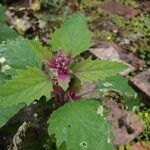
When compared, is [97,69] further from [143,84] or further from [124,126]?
[143,84]

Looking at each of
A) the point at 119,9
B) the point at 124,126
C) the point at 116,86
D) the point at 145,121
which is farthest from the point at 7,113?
the point at 119,9

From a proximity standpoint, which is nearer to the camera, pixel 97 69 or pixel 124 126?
pixel 97 69

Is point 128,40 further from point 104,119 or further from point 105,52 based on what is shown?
point 104,119

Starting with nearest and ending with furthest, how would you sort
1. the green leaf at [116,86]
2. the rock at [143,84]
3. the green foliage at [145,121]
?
the green leaf at [116,86] < the green foliage at [145,121] < the rock at [143,84]

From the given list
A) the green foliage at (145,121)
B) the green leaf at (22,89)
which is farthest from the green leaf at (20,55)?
the green foliage at (145,121)

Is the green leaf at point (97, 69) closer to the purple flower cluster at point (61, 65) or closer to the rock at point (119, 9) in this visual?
the purple flower cluster at point (61, 65)

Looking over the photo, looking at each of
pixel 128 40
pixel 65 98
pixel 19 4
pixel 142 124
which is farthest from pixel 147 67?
pixel 65 98

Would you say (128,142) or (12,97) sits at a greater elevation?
(12,97)
